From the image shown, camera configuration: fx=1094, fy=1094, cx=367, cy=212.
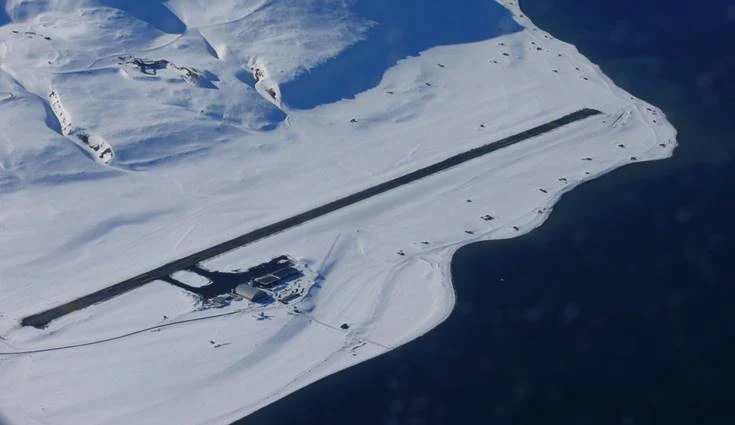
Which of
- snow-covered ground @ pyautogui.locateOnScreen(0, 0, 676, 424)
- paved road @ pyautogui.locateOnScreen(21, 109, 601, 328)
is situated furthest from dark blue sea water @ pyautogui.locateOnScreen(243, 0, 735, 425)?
paved road @ pyautogui.locateOnScreen(21, 109, 601, 328)

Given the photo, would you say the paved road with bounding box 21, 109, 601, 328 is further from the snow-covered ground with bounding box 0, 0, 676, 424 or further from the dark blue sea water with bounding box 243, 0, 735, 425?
the dark blue sea water with bounding box 243, 0, 735, 425

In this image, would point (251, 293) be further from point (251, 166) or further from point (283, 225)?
point (251, 166)

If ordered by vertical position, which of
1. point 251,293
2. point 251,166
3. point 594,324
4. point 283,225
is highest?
point 251,166

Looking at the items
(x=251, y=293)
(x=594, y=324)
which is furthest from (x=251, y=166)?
(x=594, y=324)

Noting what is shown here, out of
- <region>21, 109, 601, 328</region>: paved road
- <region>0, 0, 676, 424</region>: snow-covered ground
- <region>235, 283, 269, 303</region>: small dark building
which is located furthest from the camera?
<region>235, 283, 269, 303</region>: small dark building

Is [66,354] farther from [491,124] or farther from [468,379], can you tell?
[491,124]
